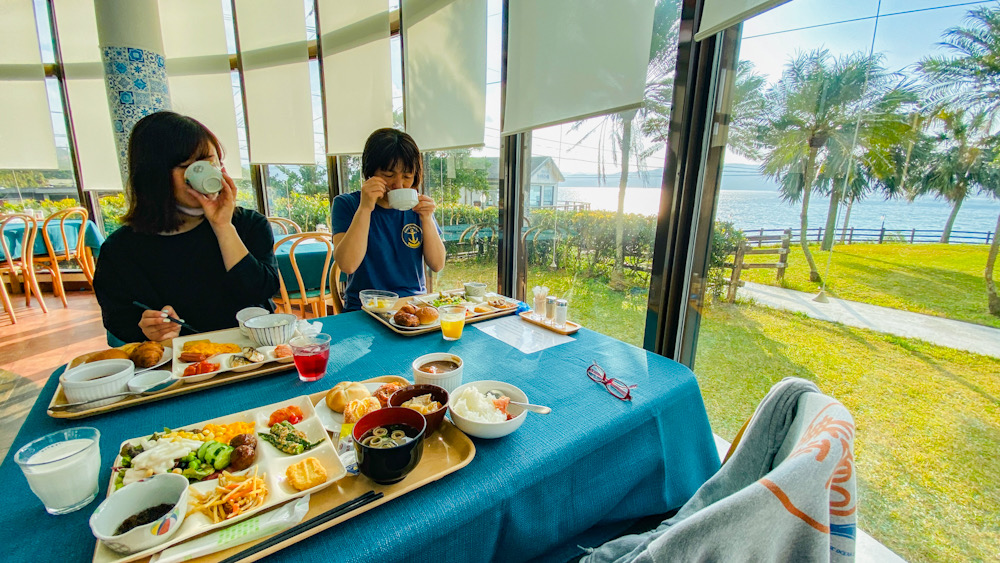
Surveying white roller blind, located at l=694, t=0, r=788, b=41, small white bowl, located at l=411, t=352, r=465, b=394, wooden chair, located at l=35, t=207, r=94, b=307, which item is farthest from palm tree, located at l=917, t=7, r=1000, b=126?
wooden chair, located at l=35, t=207, r=94, b=307

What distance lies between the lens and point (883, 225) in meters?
1.10

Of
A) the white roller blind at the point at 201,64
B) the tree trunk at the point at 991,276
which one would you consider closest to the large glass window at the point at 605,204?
the tree trunk at the point at 991,276

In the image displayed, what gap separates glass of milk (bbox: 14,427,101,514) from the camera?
0.52 meters

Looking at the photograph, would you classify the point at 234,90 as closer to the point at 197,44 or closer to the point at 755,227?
the point at 197,44

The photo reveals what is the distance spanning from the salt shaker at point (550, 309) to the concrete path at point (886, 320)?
0.78 metres

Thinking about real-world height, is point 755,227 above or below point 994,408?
above

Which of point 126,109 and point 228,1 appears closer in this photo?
point 126,109

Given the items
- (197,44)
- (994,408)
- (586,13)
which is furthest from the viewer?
(197,44)

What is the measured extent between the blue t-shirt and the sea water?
46.7 inches

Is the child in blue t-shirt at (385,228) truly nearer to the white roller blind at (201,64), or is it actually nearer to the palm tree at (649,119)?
the palm tree at (649,119)

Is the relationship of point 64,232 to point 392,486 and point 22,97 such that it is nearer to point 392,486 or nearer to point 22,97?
point 22,97

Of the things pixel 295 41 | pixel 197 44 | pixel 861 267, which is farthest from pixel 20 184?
pixel 861 267

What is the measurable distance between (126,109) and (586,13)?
11.1ft

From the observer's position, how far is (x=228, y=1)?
3998 mm
